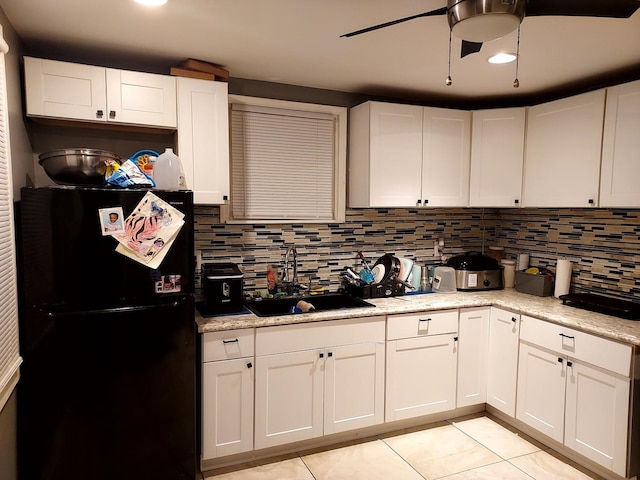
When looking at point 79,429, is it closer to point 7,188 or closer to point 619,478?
point 7,188

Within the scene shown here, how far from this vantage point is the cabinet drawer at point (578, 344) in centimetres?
228

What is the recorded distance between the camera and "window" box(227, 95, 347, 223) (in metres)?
2.97

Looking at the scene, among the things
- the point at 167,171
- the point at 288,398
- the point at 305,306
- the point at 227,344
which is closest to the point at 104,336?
the point at 227,344

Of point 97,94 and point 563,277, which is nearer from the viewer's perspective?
point 97,94

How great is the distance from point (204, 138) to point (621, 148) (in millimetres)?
2496

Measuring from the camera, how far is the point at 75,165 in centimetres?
209

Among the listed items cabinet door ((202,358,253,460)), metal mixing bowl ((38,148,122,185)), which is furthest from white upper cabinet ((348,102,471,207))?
metal mixing bowl ((38,148,122,185))

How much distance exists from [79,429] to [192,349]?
1.99ft

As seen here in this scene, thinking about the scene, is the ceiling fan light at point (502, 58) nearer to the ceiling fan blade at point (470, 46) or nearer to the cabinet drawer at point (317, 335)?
the ceiling fan blade at point (470, 46)

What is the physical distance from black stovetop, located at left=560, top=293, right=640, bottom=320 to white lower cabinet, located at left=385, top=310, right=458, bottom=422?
2.46 ft

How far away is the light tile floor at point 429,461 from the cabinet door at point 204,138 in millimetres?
1638

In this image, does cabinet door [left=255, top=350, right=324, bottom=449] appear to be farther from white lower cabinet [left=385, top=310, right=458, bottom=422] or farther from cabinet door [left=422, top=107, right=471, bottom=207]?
cabinet door [left=422, top=107, right=471, bottom=207]

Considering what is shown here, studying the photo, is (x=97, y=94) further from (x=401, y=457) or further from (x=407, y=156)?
(x=401, y=457)

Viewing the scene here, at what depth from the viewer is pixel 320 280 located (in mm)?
3277
